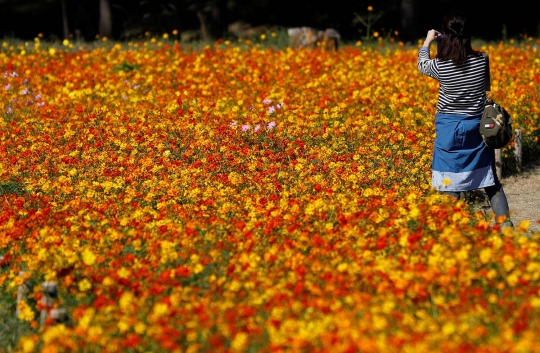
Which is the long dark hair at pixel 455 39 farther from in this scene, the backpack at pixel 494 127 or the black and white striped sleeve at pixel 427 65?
the backpack at pixel 494 127

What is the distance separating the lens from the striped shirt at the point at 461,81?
7059 millimetres

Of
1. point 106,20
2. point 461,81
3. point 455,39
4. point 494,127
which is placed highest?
point 455,39

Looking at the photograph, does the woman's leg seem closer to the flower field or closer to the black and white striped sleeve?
the flower field

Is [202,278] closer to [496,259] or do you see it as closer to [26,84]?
[496,259]

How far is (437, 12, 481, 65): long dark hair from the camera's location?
22.5 feet

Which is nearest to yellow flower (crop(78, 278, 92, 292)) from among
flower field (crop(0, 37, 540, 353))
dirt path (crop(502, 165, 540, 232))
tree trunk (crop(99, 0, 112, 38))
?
flower field (crop(0, 37, 540, 353))

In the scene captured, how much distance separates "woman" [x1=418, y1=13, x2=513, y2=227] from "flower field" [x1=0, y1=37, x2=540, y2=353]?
1.45 ft

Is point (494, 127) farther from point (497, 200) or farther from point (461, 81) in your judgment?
point (497, 200)

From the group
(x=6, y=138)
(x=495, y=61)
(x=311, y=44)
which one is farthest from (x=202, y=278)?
(x=311, y=44)

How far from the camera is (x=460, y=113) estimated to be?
720 centimetres

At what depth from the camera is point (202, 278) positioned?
18.9 feet

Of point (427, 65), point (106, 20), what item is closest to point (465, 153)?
point (427, 65)

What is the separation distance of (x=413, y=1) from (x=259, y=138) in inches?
438

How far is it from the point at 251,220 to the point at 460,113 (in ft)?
5.94
